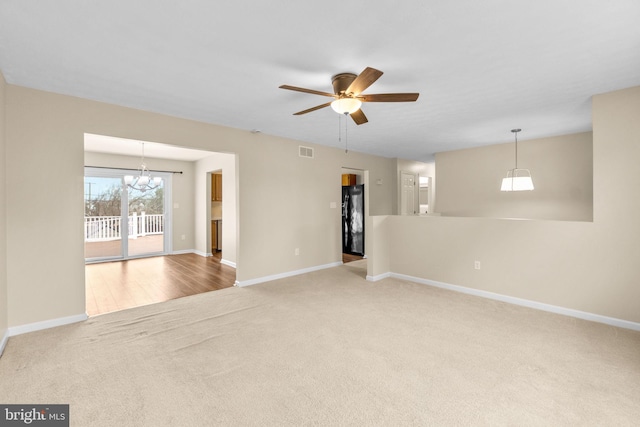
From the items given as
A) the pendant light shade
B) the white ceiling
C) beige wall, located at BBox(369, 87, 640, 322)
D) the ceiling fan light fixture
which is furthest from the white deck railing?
the pendant light shade

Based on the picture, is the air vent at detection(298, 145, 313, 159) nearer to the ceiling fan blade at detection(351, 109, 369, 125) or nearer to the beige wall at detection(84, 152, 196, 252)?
the ceiling fan blade at detection(351, 109, 369, 125)

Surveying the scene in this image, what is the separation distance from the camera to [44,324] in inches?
121

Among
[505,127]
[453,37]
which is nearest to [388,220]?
[505,127]

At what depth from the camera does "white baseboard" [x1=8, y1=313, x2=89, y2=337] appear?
9.59ft

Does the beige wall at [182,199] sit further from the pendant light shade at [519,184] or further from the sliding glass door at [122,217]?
the pendant light shade at [519,184]

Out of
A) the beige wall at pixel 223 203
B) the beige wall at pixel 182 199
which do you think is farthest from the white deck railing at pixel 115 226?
the beige wall at pixel 223 203

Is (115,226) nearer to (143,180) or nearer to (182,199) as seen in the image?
(143,180)

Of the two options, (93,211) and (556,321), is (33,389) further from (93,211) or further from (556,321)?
(93,211)

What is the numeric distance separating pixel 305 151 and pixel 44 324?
14.2 feet

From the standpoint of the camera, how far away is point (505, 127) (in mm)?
4656

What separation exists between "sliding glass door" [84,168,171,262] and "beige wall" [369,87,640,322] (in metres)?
6.76

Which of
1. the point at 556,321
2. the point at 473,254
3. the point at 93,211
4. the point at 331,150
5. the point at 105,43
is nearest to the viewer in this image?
the point at 105,43

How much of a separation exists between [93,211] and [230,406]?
22.0 ft

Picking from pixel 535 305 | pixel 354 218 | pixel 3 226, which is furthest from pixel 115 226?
pixel 535 305
